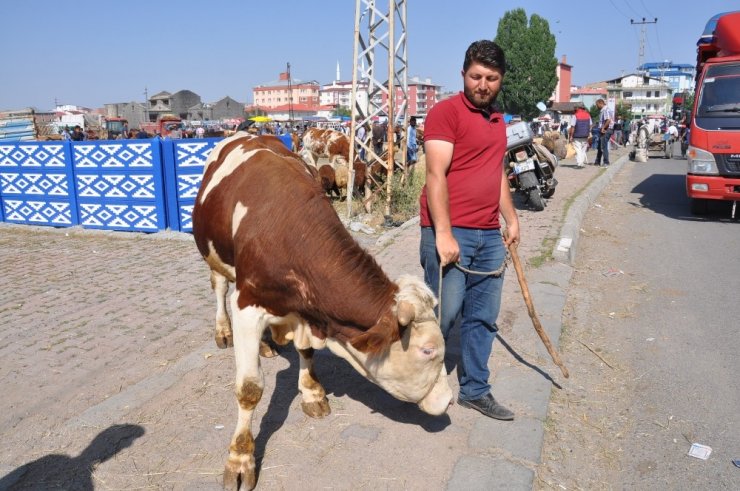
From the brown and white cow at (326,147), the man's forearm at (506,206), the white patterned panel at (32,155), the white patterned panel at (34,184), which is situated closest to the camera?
the man's forearm at (506,206)

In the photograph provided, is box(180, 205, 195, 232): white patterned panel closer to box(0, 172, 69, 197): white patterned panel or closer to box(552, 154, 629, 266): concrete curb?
box(0, 172, 69, 197): white patterned panel

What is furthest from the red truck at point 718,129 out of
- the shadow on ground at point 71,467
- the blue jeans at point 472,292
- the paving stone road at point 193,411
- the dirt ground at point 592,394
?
the shadow on ground at point 71,467

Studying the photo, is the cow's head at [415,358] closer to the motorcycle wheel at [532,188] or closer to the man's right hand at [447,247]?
the man's right hand at [447,247]

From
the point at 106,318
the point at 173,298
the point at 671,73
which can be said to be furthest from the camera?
the point at 671,73

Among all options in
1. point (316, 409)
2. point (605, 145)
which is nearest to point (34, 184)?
point (316, 409)

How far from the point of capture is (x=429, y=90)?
143m

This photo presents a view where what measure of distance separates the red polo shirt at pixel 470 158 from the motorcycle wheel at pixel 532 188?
7.14m

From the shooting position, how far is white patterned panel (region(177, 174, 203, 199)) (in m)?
9.21

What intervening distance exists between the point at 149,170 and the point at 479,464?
786 cm

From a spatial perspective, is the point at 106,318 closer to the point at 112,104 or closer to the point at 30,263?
the point at 30,263

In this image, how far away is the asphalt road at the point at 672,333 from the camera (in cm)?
314

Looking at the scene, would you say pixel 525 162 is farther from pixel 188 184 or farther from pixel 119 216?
pixel 119 216

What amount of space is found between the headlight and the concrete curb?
1.89 m

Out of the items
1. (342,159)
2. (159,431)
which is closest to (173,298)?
(159,431)
